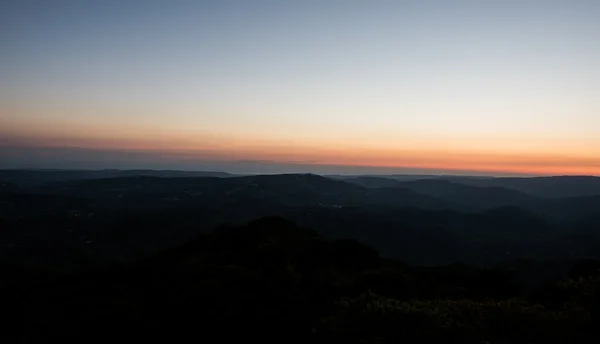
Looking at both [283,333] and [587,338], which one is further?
[283,333]

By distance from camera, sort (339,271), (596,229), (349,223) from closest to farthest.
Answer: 1. (339,271)
2. (349,223)
3. (596,229)

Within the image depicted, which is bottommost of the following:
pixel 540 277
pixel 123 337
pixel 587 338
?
pixel 540 277

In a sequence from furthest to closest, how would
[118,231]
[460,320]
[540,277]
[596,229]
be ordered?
1. [596,229]
2. [118,231]
3. [540,277]
4. [460,320]

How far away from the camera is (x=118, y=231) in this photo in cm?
14488

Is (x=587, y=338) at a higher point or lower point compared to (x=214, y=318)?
higher

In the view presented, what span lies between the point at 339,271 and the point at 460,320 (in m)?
20.7

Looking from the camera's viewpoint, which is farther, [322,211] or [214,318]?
[322,211]

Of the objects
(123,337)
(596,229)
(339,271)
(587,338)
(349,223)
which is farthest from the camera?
(596,229)

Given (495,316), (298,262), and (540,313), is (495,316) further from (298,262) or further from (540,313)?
(298,262)

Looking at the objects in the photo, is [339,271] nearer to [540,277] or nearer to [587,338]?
[587,338]

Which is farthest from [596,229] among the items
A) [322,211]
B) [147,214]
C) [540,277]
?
[147,214]

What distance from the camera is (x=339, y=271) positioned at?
36000 mm

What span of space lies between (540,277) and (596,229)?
109468 millimetres

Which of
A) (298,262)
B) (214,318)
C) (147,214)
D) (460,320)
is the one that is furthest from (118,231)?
(460,320)
